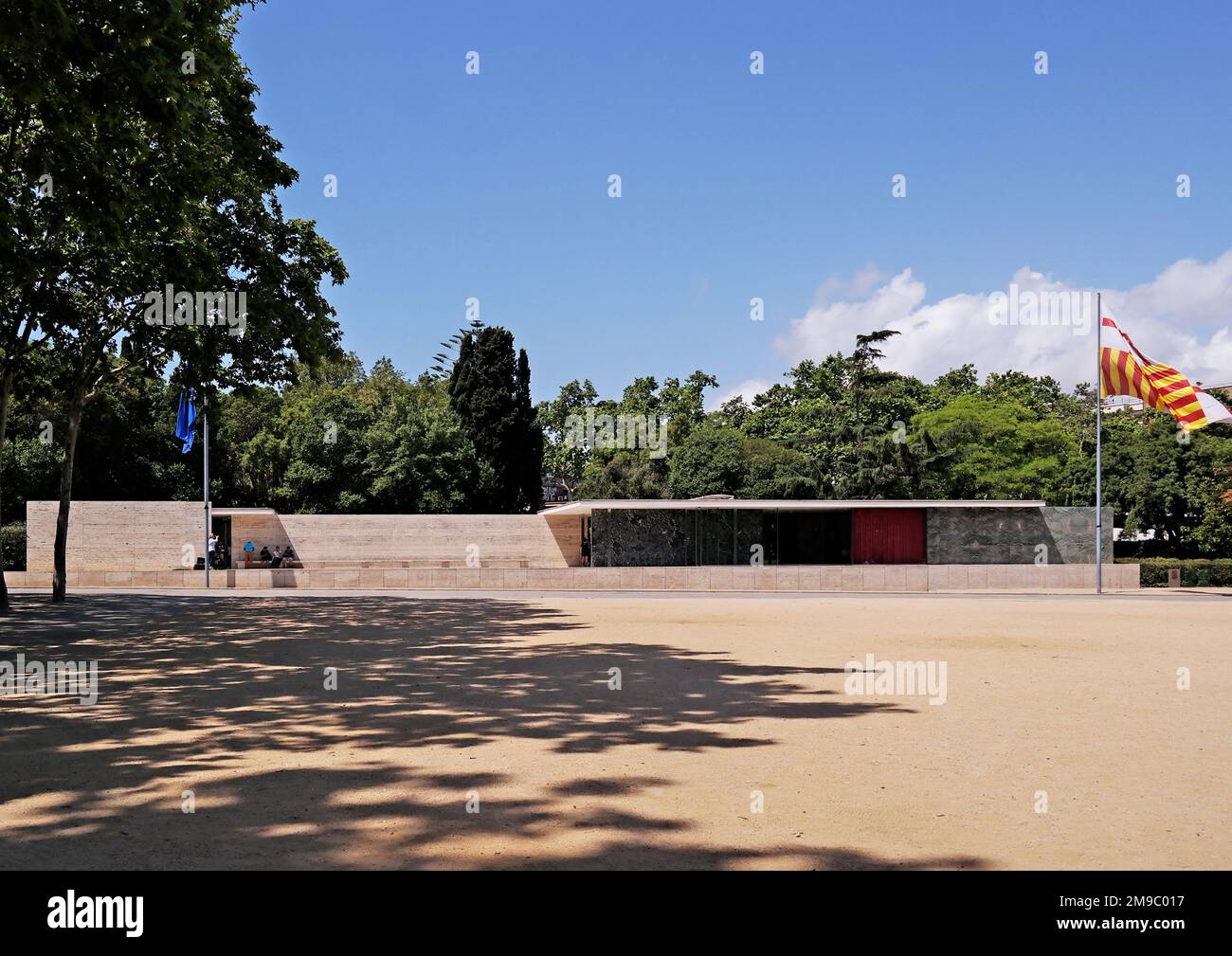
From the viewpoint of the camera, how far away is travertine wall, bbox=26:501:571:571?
4275 centimetres

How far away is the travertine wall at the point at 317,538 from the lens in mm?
42750

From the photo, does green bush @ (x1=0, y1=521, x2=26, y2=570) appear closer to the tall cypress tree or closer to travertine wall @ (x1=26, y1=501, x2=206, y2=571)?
travertine wall @ (x1=26, y1=501, x2=206, y2=571)

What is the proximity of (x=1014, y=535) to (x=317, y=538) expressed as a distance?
30.5 meters

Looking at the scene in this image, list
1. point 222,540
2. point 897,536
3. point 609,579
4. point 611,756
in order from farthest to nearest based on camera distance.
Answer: point 222,540 → point 897,536 → point 609,579 → point 611,756

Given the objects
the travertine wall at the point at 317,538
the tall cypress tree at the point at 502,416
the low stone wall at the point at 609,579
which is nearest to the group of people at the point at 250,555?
the travertine wall at the point at 317,538

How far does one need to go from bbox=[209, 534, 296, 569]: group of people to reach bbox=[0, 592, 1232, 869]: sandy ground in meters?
26.0

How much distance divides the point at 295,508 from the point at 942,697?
156 feet

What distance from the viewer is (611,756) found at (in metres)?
8.96

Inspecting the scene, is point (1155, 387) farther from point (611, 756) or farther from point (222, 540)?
point (222, 540)

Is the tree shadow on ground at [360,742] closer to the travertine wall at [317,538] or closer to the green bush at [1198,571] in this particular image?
the travertine wall at [317,538]

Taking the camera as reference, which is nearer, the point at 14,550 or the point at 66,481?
the point at 66,481

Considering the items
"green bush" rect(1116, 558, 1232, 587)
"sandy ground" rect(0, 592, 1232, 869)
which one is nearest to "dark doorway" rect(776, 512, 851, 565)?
"green bush" rect(1116, 558, 1232, 587)

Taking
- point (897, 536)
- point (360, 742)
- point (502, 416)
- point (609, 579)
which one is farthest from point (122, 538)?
point (360, 742)
